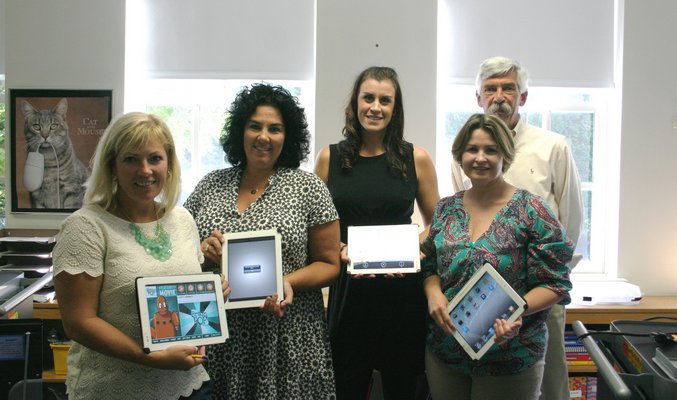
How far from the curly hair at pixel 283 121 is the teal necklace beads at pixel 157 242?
1.72 ft

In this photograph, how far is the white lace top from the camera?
59.9 inches

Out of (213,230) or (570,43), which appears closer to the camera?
(213,230)

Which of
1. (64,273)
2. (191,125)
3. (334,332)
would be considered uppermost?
(191,125)

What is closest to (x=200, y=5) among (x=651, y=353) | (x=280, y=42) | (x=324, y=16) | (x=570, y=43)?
(x=280, y=42)

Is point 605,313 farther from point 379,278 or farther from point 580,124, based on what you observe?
point 379,278

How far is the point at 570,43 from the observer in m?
4.29

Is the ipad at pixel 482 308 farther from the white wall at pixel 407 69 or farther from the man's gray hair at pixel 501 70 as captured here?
the white wall at pixel 407 69

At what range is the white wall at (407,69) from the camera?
4.10 metres

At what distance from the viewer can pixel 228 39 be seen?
4.28 m

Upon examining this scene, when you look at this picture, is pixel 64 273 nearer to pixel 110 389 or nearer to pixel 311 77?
pixel 110 389

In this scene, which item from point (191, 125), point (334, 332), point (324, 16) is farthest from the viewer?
point (191, 125)

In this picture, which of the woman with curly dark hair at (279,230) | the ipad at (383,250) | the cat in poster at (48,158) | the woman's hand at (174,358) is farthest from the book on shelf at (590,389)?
the cat in poster at (48,158)

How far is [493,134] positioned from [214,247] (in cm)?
97

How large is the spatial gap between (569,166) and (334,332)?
122 centimetres
